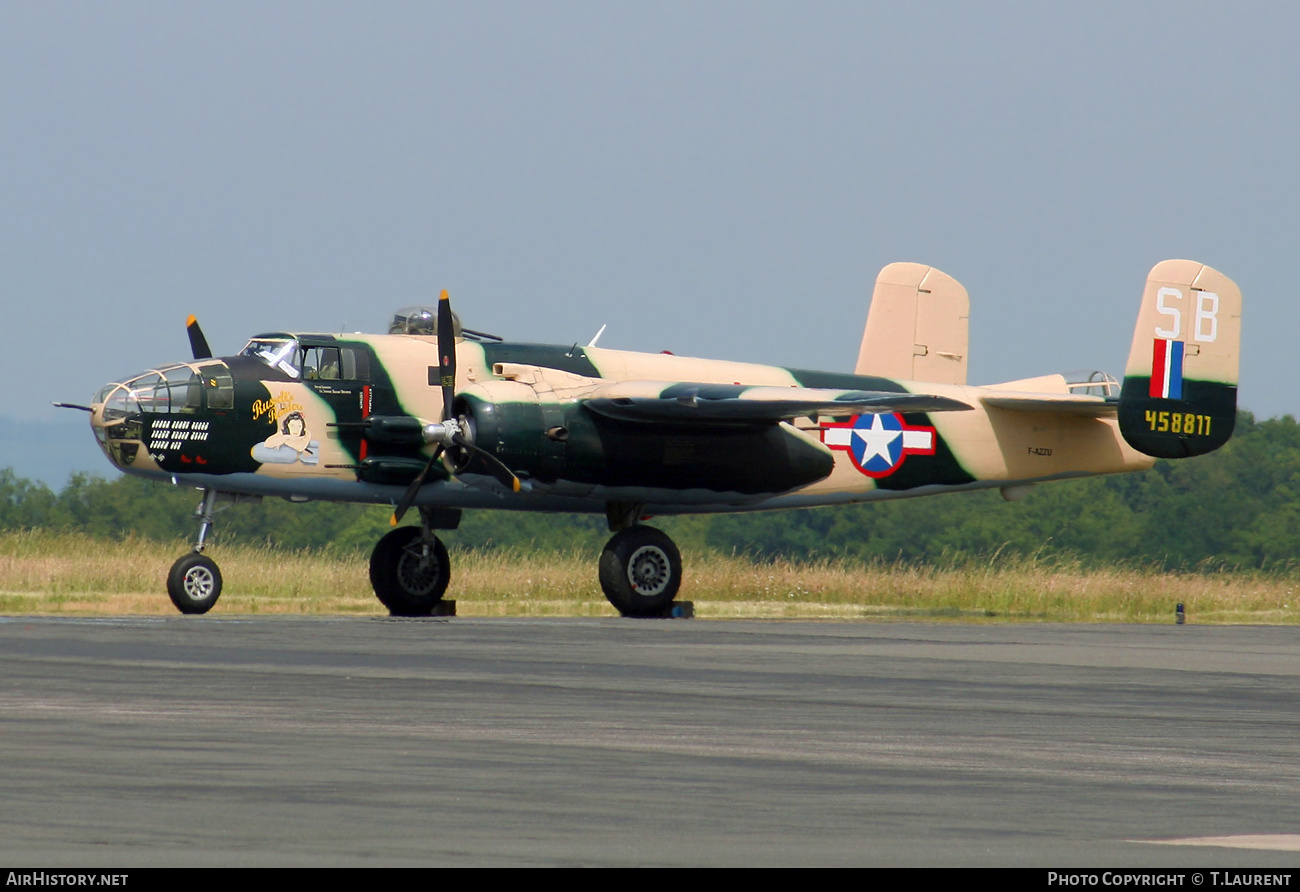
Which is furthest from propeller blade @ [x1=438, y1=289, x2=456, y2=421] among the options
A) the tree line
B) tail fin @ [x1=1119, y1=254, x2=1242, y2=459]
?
the tree line

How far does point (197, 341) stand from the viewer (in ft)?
93.3

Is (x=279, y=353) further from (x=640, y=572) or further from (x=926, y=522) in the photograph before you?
(x=926, y=522)

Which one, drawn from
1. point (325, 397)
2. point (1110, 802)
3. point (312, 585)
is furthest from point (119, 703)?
point (312, 585)

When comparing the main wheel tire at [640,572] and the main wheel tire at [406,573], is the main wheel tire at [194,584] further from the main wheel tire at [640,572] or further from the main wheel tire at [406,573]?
the main wheel tire at [640,572]

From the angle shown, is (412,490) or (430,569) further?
(430,569)

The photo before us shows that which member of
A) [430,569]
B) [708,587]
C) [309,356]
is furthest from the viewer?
[708,587]

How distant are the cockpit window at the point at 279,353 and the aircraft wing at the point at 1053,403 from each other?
37.2ft

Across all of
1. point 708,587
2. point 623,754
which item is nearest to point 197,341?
point 708,587

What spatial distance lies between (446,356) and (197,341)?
14.2 ft

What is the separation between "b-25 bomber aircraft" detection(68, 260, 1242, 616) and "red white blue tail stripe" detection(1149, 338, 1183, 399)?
0.12 ft

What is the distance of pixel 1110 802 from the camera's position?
9.19 metres

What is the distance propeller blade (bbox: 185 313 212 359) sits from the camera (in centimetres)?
2820

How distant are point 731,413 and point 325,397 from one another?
226 inches

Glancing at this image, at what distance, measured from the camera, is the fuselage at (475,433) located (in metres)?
26.0
